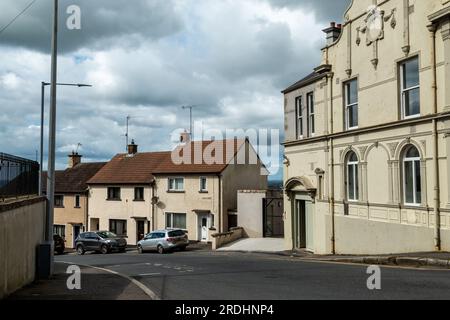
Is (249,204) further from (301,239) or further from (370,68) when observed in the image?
(370,68)

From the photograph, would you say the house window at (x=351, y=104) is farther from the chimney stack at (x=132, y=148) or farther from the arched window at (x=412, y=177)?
the chimney stack at (x=132, y=148)

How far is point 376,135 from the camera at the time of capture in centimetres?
1964

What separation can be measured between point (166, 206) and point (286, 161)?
1512cm

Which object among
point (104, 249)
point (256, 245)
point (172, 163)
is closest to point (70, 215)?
point (172, 163)

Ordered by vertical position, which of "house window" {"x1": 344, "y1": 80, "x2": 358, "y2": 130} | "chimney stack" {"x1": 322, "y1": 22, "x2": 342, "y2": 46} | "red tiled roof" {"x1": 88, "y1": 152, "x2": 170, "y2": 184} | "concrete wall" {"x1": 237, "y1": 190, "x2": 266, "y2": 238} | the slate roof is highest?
"chimney stack" {"x1": 322, "y1": 22, "x2": 342, "y2": 46}

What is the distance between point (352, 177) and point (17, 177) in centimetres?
1395

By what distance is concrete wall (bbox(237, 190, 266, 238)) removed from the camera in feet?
113

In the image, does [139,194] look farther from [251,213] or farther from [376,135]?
[376,135]

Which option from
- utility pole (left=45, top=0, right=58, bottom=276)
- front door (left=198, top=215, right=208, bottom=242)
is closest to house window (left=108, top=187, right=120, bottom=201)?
front door (left=198, top=215, right=208, bottom=242)

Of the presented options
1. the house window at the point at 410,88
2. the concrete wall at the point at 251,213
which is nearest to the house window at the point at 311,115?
the house window at the point at 410,88

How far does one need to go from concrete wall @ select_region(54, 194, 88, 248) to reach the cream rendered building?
80.9ft

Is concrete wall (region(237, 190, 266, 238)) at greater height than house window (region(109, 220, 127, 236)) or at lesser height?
greater

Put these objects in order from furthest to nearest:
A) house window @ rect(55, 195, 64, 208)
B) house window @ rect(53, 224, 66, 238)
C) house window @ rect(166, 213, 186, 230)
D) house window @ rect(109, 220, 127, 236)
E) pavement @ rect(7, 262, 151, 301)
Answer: house window @ rect(55, 195, 64, 208)
house window @ rect(53, 224, 66, 238)
house window @ rect(109, 220, 127, 236)
house window @ rect(166, 213, 186, 230)
pavement @ rect(7, 262, 151, 301)

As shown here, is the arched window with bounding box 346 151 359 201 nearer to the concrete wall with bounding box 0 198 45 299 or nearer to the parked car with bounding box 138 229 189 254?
the concrete wall with bounding box 0 198 45 299
